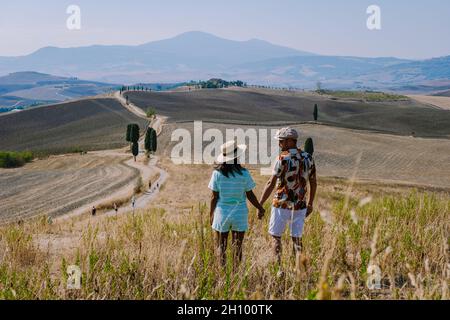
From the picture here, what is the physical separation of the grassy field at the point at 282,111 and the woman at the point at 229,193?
103837mm

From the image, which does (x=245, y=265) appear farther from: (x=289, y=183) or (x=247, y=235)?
(x=247, y=235)

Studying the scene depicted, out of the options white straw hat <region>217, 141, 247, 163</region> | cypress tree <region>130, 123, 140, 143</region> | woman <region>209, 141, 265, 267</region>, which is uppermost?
white straw hat <region>217, 141, 247, 163</region>

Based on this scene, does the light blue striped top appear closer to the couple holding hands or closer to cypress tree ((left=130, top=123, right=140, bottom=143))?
the couple holding hands

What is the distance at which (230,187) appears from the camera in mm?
5832

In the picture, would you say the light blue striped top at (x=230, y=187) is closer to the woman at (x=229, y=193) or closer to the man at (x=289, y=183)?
the woman at (x=229, y=193)

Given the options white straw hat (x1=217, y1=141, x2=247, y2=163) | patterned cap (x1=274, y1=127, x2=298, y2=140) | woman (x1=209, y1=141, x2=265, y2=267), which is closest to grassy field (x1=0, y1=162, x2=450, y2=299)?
woman (x1=209, y1=141, x2=265, y2=267)

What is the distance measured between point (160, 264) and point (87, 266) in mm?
741

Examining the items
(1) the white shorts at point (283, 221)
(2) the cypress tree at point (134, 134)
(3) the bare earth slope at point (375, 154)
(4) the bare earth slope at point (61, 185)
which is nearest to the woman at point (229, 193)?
(1) the white shorts at point (283, 221)

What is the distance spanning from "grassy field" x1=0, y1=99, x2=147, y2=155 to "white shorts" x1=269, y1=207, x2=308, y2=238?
282ft

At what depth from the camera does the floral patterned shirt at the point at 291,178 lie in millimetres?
5895

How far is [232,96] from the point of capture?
184000mm

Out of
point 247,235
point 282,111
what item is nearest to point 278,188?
point 247,235

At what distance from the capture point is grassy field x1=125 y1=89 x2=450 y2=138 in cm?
12800
